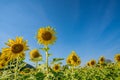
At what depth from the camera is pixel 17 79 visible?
6.74 m

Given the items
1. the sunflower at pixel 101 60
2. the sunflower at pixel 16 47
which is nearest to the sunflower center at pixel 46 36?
the sunflower at pixel 16 47

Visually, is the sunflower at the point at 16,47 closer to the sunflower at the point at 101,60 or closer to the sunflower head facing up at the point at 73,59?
the sunflower head facing up at the point at 73,59

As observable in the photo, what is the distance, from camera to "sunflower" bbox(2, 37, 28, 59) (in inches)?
337

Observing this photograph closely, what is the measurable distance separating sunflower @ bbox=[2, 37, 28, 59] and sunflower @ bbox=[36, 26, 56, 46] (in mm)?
1329

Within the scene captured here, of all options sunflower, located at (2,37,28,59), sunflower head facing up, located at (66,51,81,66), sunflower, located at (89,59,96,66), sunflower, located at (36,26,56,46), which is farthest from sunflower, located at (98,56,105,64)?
Result: sunflower, located at (2,37,28,59)

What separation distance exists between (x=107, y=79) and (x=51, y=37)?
628cm

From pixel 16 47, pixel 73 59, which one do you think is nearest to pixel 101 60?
pixel 73 59

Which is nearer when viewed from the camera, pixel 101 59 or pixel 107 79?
pixel 107 79

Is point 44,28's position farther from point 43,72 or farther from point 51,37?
point 43,72

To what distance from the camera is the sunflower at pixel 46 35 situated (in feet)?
32.9

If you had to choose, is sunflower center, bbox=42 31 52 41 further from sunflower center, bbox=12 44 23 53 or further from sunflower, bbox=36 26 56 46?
sunflower center, bbox=12 44 23 53

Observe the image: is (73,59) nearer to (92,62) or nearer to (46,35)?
(46,35)

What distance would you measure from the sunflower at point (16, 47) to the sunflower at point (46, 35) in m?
1.33

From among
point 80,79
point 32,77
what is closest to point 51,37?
point 32,77
